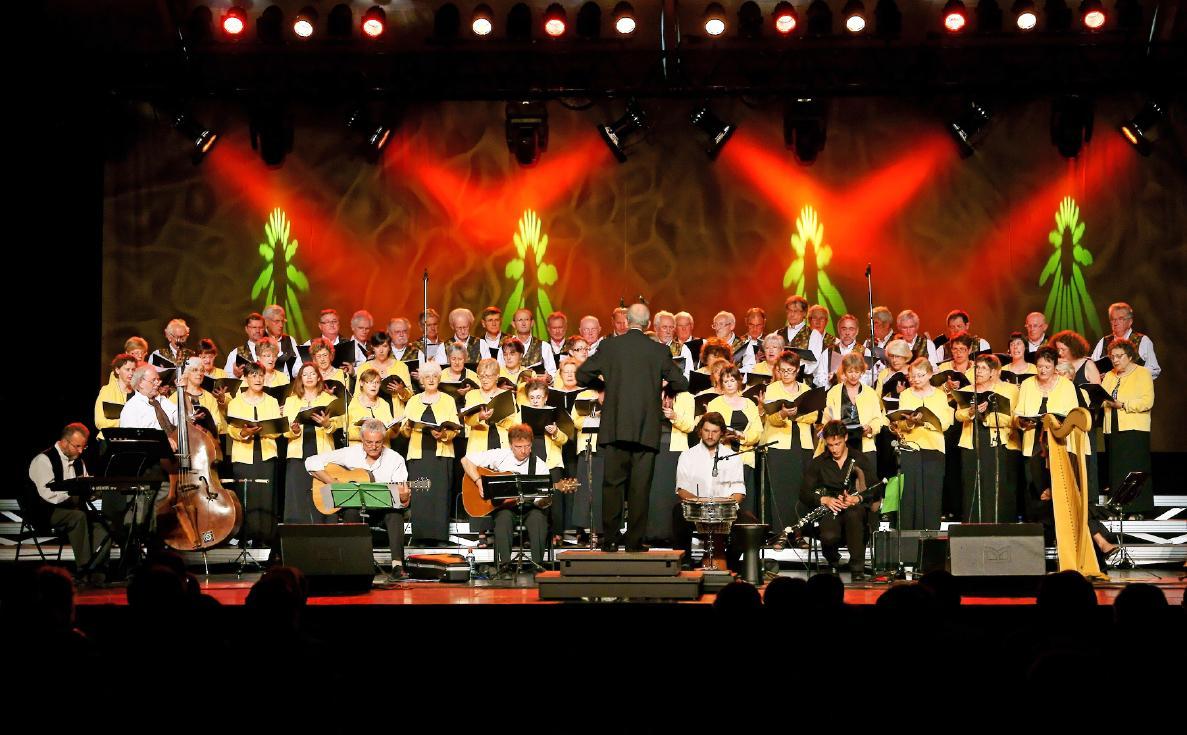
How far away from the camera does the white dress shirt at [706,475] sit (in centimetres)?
892

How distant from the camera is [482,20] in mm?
10836

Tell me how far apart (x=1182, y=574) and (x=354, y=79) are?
7.82 meters

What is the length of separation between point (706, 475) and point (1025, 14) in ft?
16.2

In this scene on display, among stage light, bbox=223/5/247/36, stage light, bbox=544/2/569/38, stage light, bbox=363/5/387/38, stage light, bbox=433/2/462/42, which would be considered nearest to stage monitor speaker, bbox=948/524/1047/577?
stage light, bbox=544/2/569/38

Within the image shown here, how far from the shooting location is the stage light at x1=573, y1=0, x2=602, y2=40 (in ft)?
35.7

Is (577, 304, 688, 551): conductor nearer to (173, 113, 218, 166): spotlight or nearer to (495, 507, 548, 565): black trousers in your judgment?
(495, 507, 548, 565): black trousers

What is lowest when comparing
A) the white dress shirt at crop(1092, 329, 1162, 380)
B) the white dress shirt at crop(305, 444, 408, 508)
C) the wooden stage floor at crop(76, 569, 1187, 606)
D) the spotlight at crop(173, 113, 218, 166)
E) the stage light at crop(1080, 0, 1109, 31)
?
the wooden stage floor at crop(76, 569, 1187, 606)

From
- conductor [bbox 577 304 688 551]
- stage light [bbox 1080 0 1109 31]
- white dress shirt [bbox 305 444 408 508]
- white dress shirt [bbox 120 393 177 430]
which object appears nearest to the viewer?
conductor [bbox 577 304 688 551]

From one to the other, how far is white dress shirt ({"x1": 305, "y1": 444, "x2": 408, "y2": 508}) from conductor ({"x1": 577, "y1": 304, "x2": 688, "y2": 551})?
2463 millimetres

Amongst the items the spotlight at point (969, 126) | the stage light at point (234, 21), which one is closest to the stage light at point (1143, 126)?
the spotlight at point (969, 126)

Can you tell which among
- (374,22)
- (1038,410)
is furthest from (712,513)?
(374,22)

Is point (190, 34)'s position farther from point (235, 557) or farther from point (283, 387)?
point (235, 557)

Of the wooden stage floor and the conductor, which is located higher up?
the conductor

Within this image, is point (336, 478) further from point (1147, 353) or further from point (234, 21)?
point (1147, 353)
